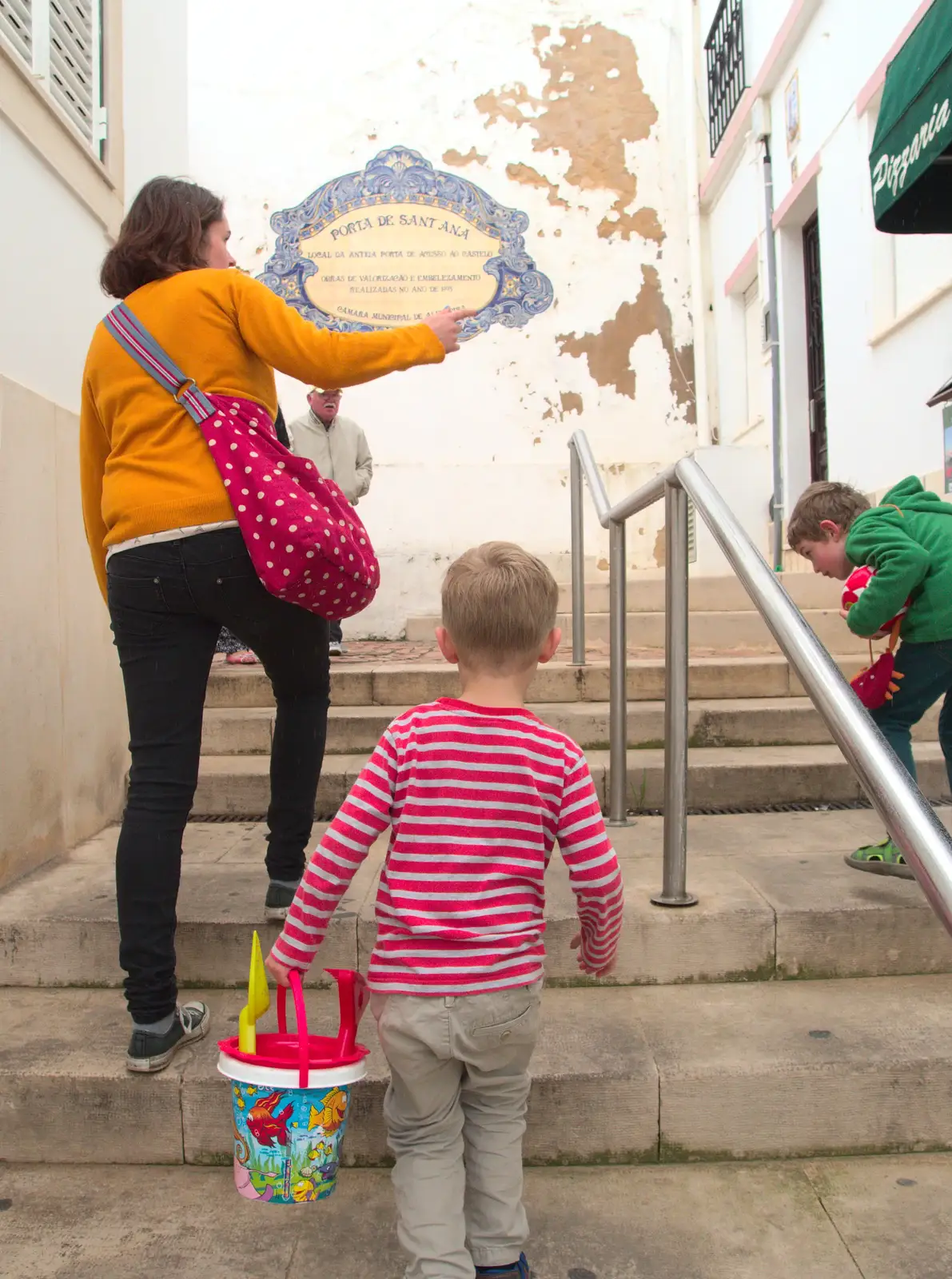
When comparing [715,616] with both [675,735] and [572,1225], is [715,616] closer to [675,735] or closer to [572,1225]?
[675,735]

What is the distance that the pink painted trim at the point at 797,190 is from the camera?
5855mm

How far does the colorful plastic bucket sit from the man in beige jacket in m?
3.52

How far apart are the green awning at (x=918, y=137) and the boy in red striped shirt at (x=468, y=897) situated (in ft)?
7.10

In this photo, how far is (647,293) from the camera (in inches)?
267

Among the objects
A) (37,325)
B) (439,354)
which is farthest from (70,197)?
(439,354)

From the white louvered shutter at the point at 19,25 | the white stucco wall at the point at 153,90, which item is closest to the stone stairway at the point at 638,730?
the white stucco wall at the point at 153,90

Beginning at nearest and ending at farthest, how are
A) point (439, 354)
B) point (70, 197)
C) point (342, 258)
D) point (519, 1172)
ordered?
point (519, 1172) < point (439, 354) < point (70, 197) < point (342, 258)

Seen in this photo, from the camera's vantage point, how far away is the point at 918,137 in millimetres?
2812

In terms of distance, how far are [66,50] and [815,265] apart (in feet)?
16.0

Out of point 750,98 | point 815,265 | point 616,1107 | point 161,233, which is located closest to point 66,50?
point 161,233

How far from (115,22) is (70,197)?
0.79 meters

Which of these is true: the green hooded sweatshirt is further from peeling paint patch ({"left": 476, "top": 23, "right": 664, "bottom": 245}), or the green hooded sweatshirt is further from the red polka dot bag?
peeling paint patch ({"left": 476, "top": 23, "right": 664, "bottom": 245})

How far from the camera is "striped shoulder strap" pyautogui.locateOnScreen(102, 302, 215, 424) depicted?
1.67 metres

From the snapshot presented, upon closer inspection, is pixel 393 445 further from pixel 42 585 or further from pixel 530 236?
pixel 42 585
